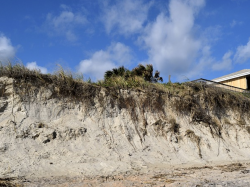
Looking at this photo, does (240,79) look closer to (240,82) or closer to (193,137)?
(240,82)

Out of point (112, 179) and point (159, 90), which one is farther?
point (159, 90)

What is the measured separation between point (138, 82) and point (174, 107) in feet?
7.19

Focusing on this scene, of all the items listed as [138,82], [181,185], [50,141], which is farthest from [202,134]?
[50,141]

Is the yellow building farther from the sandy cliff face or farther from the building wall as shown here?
the sandy cliff face

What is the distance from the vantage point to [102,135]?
387 inches

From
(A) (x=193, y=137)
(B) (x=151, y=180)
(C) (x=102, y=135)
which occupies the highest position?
(C) (x=102, y=135)

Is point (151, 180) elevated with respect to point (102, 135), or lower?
lower

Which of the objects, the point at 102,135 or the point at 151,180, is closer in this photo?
the point at 151,180

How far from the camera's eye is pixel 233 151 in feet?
39.1

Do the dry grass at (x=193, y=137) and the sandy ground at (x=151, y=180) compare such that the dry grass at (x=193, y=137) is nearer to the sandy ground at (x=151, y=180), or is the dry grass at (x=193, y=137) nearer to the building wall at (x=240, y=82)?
the sandy ground at (x=151, y=180)

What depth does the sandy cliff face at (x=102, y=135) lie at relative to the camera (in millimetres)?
8055

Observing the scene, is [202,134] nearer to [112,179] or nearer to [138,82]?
[138,82]

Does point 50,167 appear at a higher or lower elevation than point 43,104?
lower

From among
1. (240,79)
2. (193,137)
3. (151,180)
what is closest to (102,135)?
(151,180)
